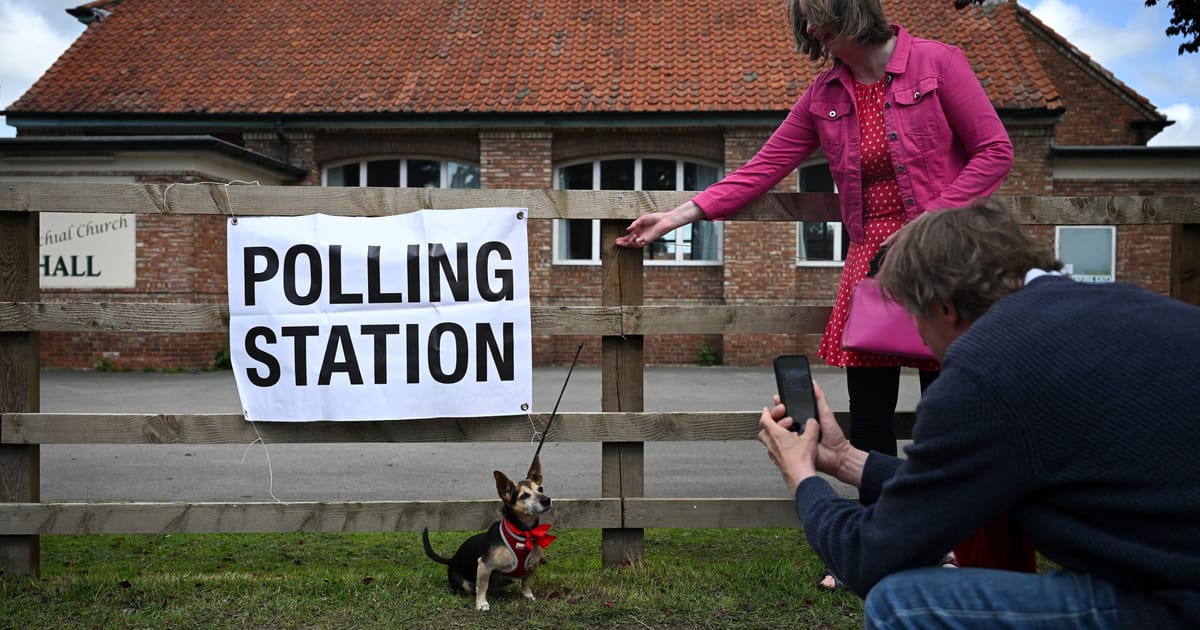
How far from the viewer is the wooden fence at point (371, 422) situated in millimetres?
3797

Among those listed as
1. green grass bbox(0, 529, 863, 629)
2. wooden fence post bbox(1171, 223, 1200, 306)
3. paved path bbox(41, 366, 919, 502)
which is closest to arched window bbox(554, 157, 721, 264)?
paved path bbox(41, 366, 919, 502)

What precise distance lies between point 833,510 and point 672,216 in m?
1.96

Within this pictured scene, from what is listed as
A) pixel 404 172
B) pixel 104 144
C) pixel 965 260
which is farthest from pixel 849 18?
pixel 404 172

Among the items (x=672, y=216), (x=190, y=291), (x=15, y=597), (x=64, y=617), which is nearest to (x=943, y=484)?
(x=672, y=216)

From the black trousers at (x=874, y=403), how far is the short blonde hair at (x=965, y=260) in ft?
4.84

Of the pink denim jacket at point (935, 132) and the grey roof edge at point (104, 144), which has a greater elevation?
the grey roof edge at point (104, 144)

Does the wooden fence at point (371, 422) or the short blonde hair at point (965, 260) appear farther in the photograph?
the wooden fence at point (371, 422)

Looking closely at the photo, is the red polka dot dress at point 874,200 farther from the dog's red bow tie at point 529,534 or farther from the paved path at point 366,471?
the paved path at point 366,471

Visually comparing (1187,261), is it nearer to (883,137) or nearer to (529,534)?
(883,137)

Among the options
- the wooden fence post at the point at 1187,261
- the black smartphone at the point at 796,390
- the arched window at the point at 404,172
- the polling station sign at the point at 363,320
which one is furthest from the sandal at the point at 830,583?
the arched window at the point at 404,172

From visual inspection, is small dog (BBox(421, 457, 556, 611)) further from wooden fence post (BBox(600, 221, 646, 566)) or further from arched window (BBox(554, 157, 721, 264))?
arched window (BBox(554, 157, 721, 264))

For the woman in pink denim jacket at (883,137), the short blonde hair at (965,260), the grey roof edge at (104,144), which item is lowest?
the short blonde hair at (965,260)

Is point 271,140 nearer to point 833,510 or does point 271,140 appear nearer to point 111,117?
point 111,117

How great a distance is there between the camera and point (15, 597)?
3.60 meters
